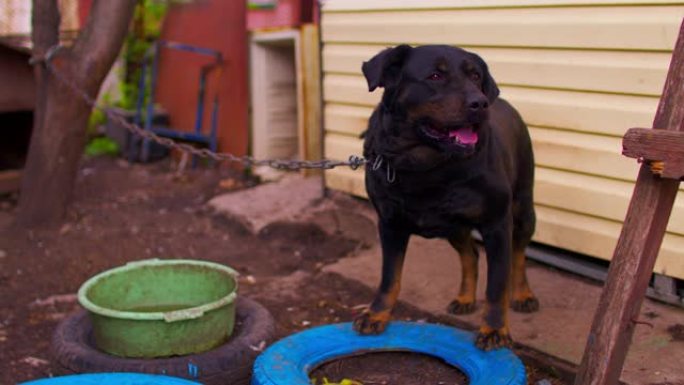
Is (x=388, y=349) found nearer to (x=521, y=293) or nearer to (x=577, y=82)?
(x=521, y=293)

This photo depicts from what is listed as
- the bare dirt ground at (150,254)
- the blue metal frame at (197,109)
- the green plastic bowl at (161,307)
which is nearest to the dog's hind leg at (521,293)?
the bare dirt ground at (150,254)

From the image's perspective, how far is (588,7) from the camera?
4449 mm

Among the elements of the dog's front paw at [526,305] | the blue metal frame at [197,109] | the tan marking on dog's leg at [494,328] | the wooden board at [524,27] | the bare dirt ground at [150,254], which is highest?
the wooden board at [524,27]

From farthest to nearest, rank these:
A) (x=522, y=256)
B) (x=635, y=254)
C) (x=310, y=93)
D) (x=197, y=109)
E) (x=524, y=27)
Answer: (x=197, y=109) → (x=310, y=93) → (x=524, y=27) → (x=522, y=256) → (x=635, y=254)

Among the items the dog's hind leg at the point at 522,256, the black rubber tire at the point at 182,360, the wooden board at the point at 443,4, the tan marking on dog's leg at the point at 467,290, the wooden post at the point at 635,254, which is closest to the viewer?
the wooden post at the point at 635,254

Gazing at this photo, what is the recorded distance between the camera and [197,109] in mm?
8859

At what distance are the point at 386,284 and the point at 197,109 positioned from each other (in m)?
5.53

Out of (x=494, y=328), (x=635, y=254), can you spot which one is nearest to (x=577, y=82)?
(x=494, y=328)

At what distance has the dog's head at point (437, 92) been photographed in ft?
10.4

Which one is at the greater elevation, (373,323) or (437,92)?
(437,92)

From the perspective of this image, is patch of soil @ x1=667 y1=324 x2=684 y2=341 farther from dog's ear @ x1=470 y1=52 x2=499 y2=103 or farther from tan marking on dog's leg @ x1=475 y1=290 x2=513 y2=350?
dog's ear @ x1=470 y1=52 x2=499 y2=103

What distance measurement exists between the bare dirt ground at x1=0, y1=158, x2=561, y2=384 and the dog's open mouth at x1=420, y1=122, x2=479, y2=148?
1.23 meters

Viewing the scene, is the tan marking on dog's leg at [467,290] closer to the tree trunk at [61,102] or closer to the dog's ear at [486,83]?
the dog's ear at [486,83]

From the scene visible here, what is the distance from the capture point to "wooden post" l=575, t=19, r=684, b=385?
8.45 feet
